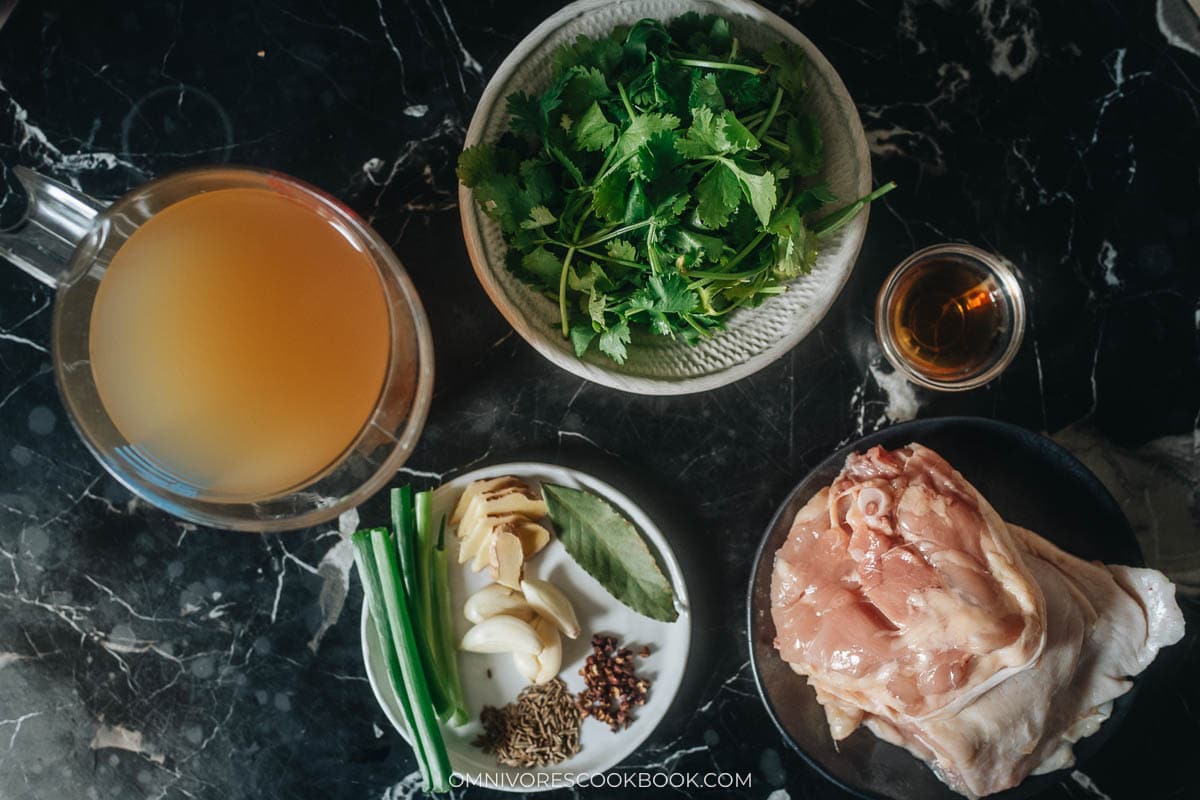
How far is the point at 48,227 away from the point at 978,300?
1.61 m

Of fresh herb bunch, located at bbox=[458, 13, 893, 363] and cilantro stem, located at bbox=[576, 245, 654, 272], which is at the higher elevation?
fresh herb bunch, located at bbox=[458, 13, 893, 363]

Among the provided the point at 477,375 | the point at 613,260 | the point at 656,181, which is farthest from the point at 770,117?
the point at 477,375

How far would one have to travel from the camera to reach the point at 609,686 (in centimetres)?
172

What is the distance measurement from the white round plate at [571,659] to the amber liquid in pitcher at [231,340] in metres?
0.38

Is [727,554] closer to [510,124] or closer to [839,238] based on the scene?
[839,238]

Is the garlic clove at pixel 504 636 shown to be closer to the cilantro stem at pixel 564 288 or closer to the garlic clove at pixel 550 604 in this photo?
the garlic clove at pixel 550 604

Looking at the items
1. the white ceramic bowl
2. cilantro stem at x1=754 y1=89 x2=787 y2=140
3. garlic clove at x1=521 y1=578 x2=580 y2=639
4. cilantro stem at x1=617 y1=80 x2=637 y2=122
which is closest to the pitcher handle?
the white ceramic bowl

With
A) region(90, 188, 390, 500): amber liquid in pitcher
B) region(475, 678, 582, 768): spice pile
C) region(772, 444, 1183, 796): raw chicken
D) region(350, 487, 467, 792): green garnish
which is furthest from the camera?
region(475, 678, 582, 768): spice pile

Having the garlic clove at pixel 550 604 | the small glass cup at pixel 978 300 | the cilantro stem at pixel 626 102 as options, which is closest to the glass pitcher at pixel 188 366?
the garlic clove at pixel 550 604

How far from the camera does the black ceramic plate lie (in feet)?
5.42

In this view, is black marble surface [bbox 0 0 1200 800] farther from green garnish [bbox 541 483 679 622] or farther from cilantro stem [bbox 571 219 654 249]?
cilantro stem [bbox 571 219 654 249]

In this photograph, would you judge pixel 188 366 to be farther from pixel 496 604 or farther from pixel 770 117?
pixel 770 117

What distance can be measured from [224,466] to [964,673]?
1199 mm

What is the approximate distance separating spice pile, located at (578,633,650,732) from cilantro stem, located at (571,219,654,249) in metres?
0.73
